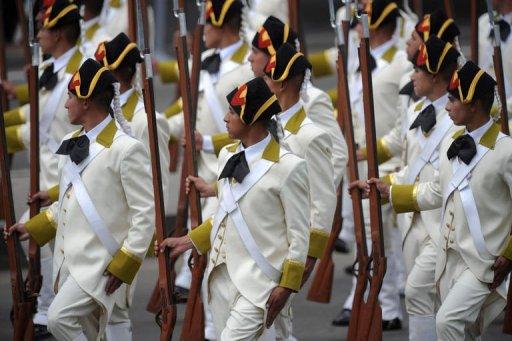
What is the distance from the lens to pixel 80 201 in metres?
8.04

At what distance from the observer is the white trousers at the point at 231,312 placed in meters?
7.47

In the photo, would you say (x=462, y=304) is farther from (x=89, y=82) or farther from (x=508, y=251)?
(x=89, y=82)

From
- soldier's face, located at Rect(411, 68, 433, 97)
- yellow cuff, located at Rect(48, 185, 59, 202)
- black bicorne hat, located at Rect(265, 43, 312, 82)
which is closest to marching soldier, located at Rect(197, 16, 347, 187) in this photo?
black bicorne hat, located at Rect(265, 43, 312, 82)

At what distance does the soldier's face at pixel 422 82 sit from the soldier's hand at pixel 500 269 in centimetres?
145

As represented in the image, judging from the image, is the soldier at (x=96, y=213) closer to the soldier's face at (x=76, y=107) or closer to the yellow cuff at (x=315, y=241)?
the soldier's face at (x=76, y=107)

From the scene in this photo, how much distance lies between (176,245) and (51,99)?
216cm

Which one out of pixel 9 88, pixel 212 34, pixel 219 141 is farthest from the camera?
pixel 9 88

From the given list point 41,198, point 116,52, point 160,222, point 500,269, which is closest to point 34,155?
point 41,198

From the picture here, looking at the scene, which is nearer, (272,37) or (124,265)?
(124,265)

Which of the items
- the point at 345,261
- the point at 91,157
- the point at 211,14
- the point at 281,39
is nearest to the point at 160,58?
the point at 345,261

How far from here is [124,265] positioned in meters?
8.00

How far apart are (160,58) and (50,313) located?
9.62 meters

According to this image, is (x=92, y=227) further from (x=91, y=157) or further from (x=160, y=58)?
(x=160, y=58)

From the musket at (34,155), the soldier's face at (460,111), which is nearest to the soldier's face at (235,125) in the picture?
the soldier's face at (460,111)
